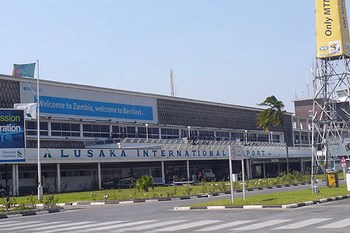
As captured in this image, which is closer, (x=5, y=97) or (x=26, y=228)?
(x=26, y=228)

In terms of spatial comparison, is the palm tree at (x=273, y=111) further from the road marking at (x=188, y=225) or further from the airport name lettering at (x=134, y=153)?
the road marking at (x=188, y=225)

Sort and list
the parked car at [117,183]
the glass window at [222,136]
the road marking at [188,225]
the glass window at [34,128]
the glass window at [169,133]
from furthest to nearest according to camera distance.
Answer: the glass window at [222,136] < the glass window at [169,133] < the parked car at [117,183] < the glass window at [34,128] < the road marking at [188,225]

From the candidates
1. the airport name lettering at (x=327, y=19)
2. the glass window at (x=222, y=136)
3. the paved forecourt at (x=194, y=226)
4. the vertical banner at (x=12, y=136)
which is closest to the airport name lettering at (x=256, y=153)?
the glass window at (x=222, y=136)

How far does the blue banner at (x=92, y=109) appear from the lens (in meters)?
60.3

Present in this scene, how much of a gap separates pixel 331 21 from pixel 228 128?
46.9 m

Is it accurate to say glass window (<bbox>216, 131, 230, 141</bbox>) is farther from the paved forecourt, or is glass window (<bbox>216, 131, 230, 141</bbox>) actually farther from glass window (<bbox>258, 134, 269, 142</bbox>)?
the paved forecourt

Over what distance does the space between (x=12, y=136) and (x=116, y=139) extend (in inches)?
1101

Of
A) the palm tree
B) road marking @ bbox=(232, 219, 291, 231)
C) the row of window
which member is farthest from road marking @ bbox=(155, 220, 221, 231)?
the palm tree

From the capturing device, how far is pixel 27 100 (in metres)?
58.4

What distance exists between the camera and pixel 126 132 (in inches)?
2790

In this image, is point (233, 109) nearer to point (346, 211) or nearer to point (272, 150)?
point (272, 150)

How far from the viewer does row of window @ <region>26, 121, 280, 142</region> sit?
60.4 m

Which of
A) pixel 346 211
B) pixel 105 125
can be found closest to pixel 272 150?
pixel 105 125

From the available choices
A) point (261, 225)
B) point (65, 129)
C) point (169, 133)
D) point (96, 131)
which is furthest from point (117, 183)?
point (261, 225)
